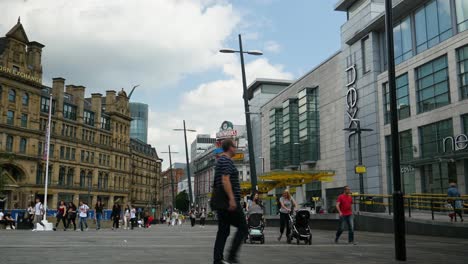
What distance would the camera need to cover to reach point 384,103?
141 feet

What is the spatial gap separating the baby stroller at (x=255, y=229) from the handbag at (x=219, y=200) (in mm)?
7866

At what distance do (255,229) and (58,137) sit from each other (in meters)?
74.6

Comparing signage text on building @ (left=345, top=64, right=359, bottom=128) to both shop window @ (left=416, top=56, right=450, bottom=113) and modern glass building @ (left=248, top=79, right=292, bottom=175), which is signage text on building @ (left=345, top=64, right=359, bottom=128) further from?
modern glass building @ (left=248, top=79, right=292, bottom=175)

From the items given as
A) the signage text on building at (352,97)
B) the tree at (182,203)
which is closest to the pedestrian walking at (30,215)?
the signage text on building at (352,97)

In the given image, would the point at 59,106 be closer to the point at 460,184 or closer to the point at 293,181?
the point at 293,181

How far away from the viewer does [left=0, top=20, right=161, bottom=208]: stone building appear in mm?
70875

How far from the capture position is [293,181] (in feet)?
132

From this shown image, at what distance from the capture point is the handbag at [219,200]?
654cm

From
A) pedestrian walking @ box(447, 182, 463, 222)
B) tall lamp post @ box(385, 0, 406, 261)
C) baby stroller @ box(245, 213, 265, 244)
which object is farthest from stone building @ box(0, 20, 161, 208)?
tall lamp post @ box(385, 0, 406, 261)

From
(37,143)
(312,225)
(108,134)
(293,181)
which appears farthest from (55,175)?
(312,225)

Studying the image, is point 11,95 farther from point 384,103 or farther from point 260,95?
point 384,103

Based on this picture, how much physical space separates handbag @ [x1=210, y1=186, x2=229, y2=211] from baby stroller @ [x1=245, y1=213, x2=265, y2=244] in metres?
7.87

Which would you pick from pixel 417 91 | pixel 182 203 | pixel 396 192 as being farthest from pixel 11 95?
pixel 182 203

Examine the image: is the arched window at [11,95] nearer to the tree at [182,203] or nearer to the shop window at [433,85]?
the shop window at [433,85]
